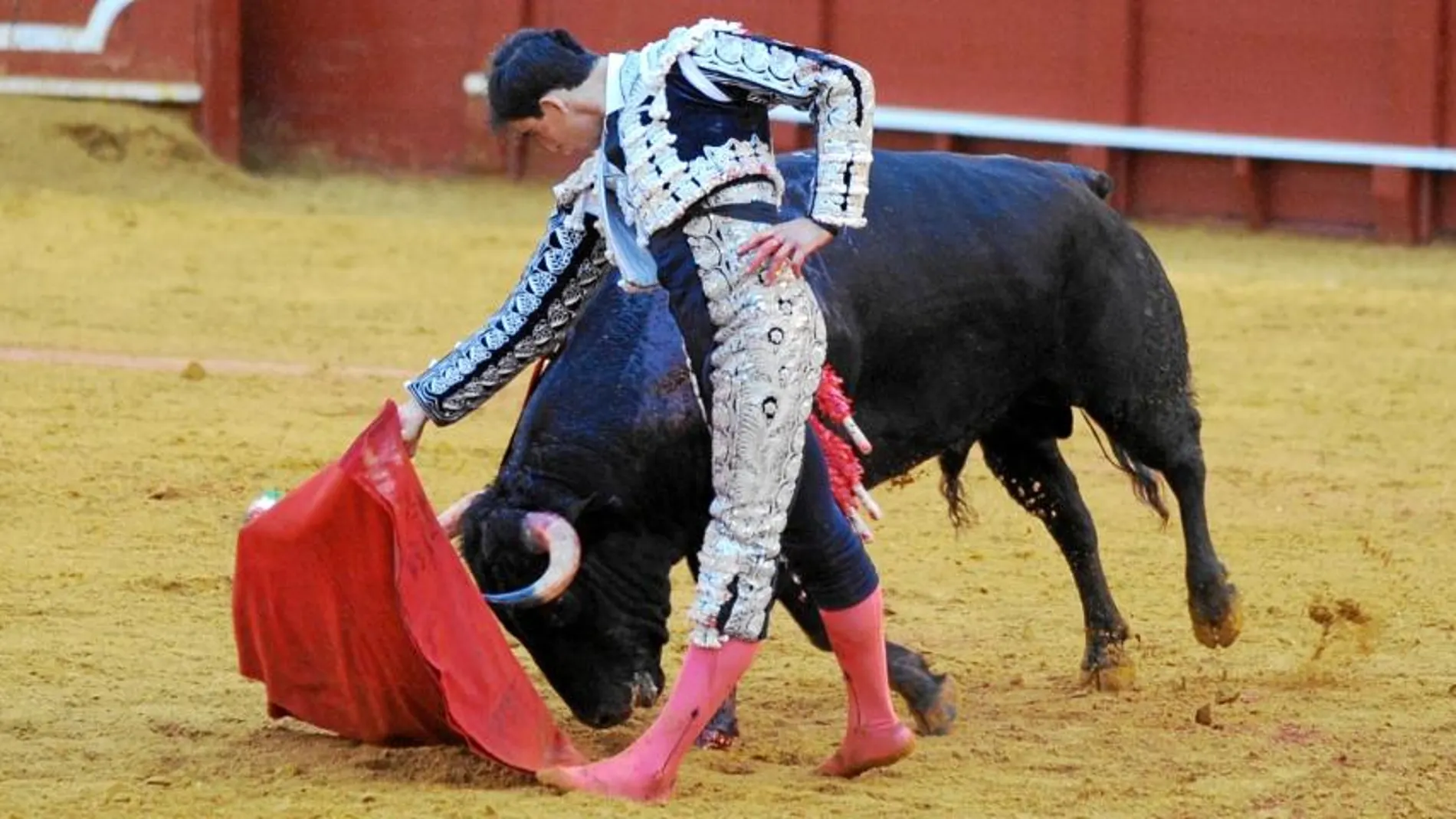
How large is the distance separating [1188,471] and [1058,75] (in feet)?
20.1

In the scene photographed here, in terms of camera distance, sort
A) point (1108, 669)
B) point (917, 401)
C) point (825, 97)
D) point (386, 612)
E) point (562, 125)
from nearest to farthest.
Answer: point (825, 97), point (562, 125), point (386, 612), point (917, 401), point (1108, 669)

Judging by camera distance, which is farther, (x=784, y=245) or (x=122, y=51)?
(x=122, y=51)

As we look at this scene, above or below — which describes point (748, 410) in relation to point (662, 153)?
below

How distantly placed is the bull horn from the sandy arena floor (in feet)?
0.77

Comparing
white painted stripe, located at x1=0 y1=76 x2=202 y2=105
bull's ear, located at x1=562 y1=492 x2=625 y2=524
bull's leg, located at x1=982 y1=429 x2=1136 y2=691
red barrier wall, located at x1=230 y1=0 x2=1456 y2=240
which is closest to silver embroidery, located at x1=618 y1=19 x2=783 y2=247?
bull's ear, located at x1=562 y1=492 x2=625 y2=524

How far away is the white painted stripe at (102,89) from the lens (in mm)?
10703

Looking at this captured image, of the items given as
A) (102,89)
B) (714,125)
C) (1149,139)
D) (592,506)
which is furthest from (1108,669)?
(102,89)

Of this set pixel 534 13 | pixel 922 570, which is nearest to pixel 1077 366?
pixel 922 570

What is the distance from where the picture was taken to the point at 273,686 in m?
3.60

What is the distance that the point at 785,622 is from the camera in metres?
4.74

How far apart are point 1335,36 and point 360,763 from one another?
7.20m

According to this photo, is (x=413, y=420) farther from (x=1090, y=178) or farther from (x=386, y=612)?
(x=1090, y=178)

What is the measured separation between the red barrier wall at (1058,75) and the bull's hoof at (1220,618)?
18.8ft

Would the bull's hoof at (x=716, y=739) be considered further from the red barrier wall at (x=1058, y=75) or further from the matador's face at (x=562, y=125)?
the red barrier wall at (x=1058, y=75)
